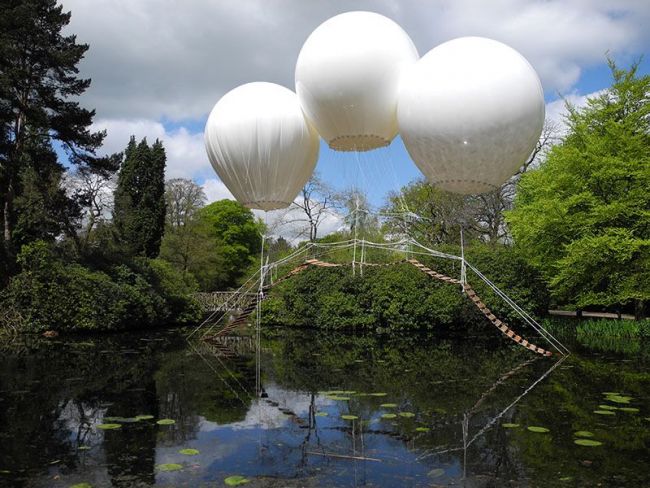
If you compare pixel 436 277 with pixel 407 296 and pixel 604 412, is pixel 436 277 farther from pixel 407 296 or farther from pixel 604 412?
pixel 604 412

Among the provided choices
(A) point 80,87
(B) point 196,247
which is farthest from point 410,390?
(B) point 196,247

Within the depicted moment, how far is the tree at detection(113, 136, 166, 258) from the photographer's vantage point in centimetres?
2455

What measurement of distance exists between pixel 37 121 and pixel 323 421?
1426 centimetres

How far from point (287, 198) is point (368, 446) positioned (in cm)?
334

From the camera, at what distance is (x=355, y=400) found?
6895mm

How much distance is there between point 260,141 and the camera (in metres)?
6.30

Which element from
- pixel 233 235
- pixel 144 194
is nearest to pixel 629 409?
→ pixel 144 194

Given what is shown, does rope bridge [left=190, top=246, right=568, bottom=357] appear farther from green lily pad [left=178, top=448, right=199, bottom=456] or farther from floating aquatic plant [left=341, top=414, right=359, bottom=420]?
green lily pad [left=178, top=448, right=199, bottom=456]

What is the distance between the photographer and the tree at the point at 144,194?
24.5 metres

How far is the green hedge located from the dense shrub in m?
5.21

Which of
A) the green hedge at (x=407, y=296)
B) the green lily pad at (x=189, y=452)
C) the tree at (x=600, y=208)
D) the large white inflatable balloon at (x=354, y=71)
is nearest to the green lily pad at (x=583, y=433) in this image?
the green lily pad at (x=189, y=452)

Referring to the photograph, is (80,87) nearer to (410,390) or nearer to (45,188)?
(45,188)

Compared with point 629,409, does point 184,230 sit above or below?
above

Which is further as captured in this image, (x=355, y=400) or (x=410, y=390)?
(x=410, y=390)
